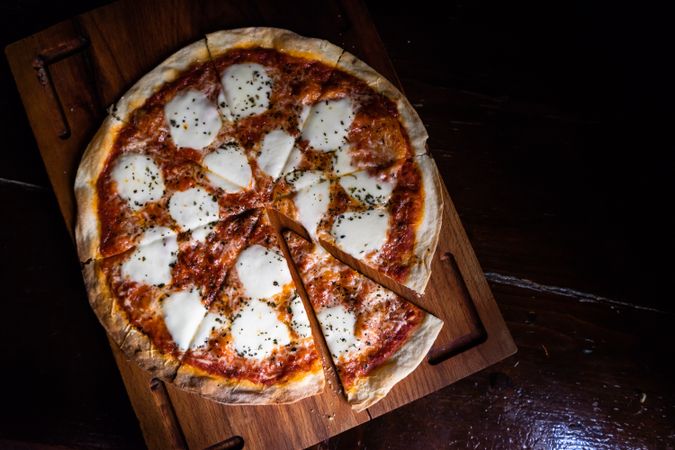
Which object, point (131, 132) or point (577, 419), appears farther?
point (577, 419)

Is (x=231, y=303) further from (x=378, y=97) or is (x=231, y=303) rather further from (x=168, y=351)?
(x=378, y=97)

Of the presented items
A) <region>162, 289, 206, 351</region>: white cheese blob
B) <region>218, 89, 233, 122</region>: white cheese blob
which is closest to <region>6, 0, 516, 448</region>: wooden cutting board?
<region>162, 289, 206, 351</region>: white cheese blob

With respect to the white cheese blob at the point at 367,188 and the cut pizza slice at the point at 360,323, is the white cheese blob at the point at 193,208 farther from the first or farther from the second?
the white cheese blob at the point at 367,188

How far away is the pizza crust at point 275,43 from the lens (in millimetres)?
3930

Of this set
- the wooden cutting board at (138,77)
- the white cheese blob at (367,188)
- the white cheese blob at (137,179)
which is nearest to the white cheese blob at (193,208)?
the white cheese blob at (137,179)

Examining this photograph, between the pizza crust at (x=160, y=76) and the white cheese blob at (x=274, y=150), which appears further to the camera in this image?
the white cheese blob at (x=274, y=150)

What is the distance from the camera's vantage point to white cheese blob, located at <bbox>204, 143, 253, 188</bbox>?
3.94m

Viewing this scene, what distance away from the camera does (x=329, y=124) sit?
3.98 meters

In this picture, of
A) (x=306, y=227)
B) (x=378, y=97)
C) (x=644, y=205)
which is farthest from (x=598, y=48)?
(x=306, y=227)

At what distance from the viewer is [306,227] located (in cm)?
397

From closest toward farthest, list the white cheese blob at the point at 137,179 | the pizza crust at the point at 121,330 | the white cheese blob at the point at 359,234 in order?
the pizza crust at the point at 121,330 < the white cheese blob at the point at 137,179 < the white cheese blob at the point at 359,234

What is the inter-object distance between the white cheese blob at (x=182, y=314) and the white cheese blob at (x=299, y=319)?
558mm

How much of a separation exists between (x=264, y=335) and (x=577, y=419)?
84.4 inches

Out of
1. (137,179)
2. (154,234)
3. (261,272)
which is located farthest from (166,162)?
(261,272)
